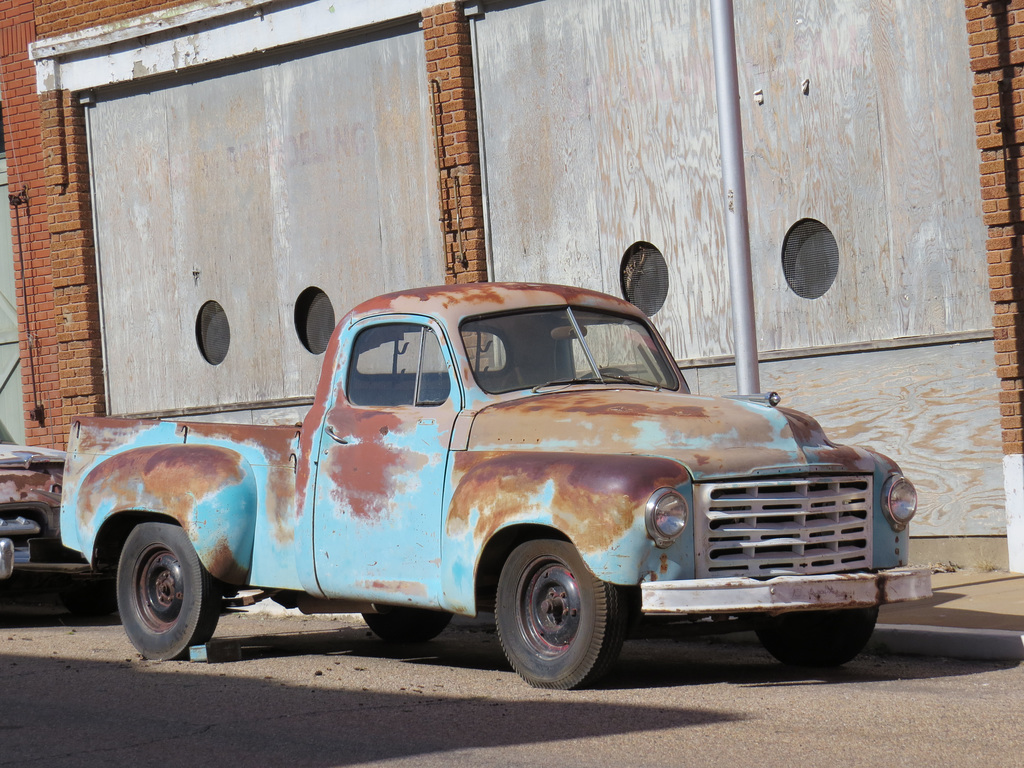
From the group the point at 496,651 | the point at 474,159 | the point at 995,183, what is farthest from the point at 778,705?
the point at 474,159

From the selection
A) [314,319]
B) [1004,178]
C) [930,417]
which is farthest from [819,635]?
[314,319]

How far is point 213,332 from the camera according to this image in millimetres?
16438

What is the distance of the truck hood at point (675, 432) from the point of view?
22.4 feet

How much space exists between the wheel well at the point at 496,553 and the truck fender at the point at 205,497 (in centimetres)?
159

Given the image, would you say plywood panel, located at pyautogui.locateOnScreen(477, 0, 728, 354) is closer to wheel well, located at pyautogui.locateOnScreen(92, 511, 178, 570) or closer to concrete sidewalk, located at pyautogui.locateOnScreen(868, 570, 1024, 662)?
concrete sidewalk, located at pyautogui.locateOnScreen(868, 570, 1024, 662)

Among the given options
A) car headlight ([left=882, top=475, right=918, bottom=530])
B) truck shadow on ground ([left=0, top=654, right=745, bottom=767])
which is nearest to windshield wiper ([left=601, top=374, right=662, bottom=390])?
car headlight ([left=882, top=475, right=918, bottom=530])

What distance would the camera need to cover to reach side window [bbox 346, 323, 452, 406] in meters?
7.75

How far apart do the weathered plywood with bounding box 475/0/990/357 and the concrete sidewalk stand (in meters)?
2.28

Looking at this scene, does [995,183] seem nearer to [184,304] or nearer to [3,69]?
[184,304]

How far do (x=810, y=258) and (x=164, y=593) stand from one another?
621 centimetres

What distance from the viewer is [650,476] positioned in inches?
259

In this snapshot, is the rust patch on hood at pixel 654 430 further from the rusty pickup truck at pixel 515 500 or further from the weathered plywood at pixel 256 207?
the weathered plywood at pixel 256 207

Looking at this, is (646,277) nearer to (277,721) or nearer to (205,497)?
(205,497)

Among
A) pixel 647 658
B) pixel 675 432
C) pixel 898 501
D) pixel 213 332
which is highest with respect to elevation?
pixel 213 332
